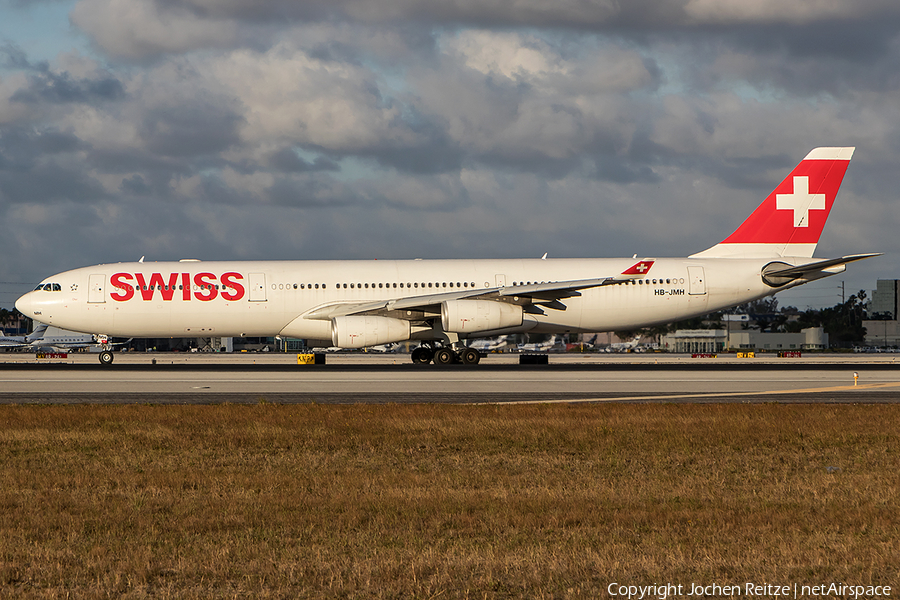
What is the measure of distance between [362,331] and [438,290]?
4607 millimetres

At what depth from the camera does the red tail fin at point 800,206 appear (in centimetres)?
3847

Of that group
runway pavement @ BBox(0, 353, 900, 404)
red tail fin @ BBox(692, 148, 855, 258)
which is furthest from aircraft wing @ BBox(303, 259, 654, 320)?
red tail fin @ BBox(692, 148, 855, 258)

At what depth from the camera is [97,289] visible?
1430 inches

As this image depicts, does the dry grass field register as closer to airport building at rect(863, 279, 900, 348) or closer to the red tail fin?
the red tail fin

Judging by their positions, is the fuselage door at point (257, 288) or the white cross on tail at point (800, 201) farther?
the white cross on tail at point (800, 201)

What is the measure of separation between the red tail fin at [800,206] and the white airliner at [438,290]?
46 mm

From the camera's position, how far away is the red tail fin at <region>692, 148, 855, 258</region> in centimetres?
3847

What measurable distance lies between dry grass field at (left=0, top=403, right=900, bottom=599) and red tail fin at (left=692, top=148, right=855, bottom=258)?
81.8ft

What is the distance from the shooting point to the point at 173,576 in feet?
19.6

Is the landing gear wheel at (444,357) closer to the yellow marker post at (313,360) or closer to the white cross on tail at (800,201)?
the yellow marker post at (313,360)

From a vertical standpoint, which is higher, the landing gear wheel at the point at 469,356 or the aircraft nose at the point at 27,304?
the aircraft nose at the point at 27,304

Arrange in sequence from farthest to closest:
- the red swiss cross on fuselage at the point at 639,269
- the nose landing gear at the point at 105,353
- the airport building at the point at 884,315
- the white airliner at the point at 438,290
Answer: the airport building at the point at 884,315 < the nose landing gear at the point at 105,353 < the white airliner at the point at 438,290 < the red swiss cross on fuselage at the point at 639,269

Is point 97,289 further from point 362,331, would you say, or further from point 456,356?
point 456,356

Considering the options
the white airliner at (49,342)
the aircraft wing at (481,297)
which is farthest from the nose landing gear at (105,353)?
the white airliner at (49,342)
